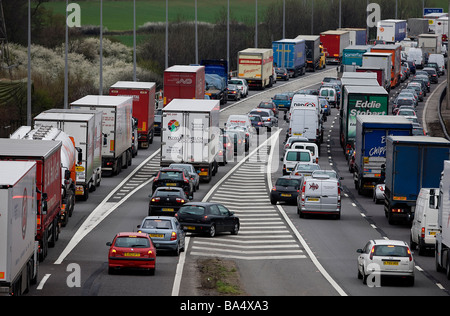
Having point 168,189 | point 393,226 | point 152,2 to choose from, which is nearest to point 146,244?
point 168,189

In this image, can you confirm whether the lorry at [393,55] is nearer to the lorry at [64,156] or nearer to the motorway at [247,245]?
the motorway at [247,245]

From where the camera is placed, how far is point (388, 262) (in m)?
32.6

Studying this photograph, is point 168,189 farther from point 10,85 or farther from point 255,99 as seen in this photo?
point 255,99

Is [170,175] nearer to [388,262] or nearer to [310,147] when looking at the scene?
[310,147]

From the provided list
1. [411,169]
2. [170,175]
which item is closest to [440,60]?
[170,175]

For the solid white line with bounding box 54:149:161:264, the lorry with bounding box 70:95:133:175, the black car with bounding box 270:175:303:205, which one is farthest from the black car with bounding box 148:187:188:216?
the lorry with bounding box 70:95:133:175

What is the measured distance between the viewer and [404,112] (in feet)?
270

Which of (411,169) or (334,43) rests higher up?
(334,43)

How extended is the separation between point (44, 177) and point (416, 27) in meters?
147

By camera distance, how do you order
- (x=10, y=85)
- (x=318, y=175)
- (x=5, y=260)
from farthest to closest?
1. (x=10, y=85)
2. (x=318, y=175)
3. (x=5, y=260)

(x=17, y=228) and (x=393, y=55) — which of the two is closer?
(x=17, y=228)

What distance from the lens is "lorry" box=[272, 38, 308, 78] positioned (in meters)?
118

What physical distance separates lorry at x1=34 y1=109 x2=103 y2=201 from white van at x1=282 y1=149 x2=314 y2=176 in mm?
11696
